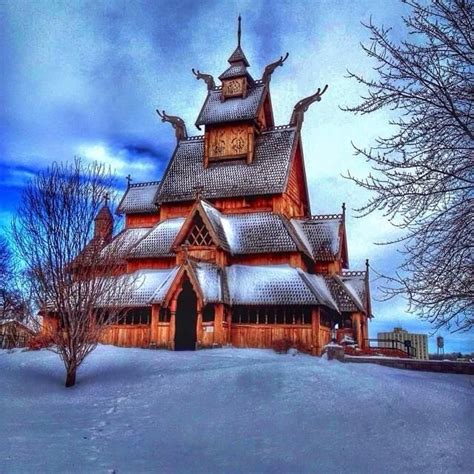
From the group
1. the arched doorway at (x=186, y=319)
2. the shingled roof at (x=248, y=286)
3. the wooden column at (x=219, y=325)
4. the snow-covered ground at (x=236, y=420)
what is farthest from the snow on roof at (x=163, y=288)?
the snow-covered ground at (x=236, y=420)

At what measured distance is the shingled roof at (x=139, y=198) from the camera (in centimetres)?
3469

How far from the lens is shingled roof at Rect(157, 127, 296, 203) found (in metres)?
30.3

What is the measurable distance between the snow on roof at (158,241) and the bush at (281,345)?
300 inches

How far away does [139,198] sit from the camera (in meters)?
35.7

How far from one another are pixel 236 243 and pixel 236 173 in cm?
543

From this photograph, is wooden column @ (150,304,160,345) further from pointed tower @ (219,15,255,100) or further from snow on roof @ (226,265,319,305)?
pointed tower @ (219,15,255,100)

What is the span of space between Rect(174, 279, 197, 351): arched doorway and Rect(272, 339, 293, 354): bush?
4.15 metres

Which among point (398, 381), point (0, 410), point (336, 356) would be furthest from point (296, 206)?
point (0, 410)

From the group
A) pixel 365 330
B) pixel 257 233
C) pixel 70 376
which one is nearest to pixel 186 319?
pixel 257 233

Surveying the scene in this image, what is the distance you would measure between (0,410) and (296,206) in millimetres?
23814

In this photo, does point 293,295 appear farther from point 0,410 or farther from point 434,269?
point 434,269

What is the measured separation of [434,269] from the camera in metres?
8.68

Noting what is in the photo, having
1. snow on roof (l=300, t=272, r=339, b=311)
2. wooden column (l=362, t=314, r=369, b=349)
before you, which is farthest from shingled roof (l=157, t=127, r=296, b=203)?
wooden column (l=362, t=314, r=369, b=349)

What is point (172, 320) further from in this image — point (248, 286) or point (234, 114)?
point (234, 114)
